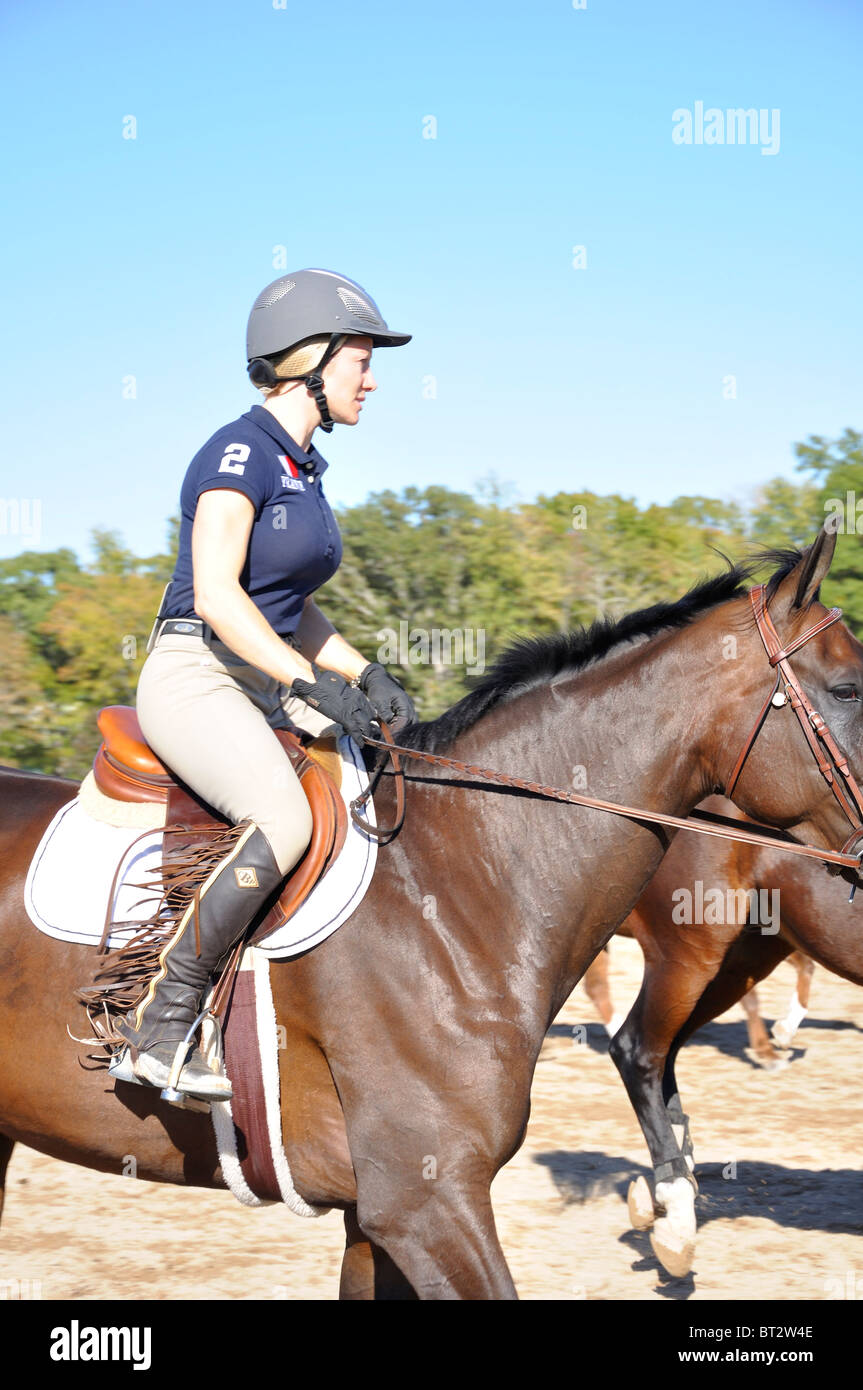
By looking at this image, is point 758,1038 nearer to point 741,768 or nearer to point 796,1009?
point 796,1009

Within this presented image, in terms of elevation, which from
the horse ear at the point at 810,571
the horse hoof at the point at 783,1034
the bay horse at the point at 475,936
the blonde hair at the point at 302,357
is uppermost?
the blonde hair at the point at 302,357

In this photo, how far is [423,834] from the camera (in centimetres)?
337

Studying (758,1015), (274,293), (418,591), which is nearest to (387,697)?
(274,293)

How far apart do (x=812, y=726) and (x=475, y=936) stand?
3.34 feet

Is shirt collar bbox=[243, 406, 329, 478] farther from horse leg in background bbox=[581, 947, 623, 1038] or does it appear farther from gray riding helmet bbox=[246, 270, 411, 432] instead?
horse leg in background bbox=[581, 947, 623, 1038]

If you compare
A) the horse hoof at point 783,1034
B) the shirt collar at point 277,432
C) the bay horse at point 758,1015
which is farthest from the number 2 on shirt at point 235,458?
the horse hoof at point 783,1034

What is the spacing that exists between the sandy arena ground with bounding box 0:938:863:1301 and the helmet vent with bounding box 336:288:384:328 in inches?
140

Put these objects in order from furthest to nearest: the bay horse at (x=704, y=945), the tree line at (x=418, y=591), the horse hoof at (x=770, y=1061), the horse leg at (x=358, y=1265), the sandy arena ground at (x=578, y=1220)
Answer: the tree line at (x=418, y=591) < the horse hoof at (x=770, y=1061) < the bay horse at (x=704, y=945) < the sandy arena ground at (x=578, y=1220) < the horse leg at (x=358, y=1265)

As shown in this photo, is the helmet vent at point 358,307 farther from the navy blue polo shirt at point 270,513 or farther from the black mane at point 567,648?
the black mane at point 567,648

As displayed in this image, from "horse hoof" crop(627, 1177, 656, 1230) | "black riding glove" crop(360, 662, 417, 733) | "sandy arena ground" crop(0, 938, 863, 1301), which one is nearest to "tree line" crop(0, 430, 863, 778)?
"sandy arena ground" crop(0, 938, 863, 1301)

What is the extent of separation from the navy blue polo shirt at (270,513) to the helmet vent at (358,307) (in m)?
0.37

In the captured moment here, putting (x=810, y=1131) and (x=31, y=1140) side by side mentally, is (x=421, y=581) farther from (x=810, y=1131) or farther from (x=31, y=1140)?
(x=31, y=1140)

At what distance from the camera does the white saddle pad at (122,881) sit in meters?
3.21

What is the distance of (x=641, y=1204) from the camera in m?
5.23
